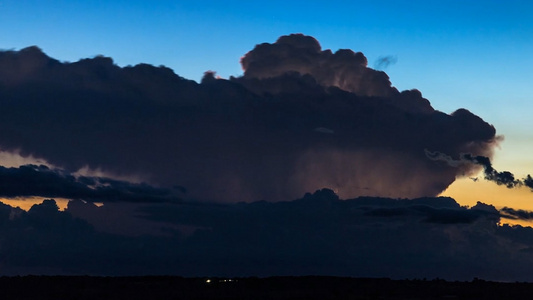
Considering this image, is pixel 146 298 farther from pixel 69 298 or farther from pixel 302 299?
pixel 302 299

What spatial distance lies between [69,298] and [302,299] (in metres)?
64.0

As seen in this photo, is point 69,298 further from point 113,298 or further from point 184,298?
point 184,298

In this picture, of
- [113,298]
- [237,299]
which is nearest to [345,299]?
[237,299]

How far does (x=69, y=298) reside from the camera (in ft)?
654

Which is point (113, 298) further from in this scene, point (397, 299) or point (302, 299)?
point (397, 299)

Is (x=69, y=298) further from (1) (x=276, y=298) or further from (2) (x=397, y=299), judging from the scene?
(2) (x=397, y=299)

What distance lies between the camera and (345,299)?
19750 cm

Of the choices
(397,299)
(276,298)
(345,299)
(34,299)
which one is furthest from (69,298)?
(397,299)

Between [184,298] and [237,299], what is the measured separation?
1528 cm

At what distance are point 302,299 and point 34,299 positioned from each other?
72057 millimetres

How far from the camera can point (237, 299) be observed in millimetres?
194125

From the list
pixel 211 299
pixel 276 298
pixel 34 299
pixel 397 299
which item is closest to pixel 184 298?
pixel 211 299

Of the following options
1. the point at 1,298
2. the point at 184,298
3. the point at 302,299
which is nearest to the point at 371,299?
the point at 302,299

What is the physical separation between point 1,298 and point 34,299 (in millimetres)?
10103
